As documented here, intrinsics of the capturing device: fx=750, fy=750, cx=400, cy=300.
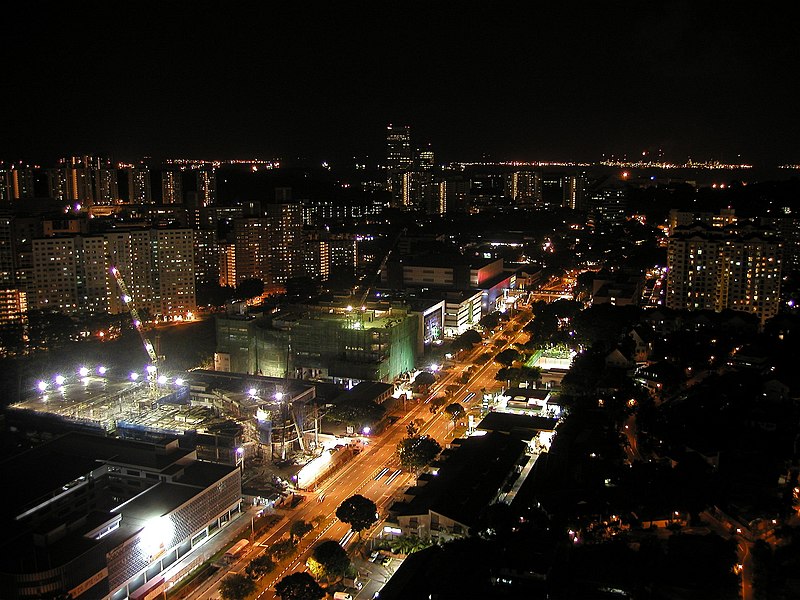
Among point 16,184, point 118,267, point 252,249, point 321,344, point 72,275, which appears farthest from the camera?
point 16,184

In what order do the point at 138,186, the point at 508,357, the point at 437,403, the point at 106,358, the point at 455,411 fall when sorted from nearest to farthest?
the point at 455,411, the point at 437,403, the point at 508,357, the point at 106,358, the point at 138,186

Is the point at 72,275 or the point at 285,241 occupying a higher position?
the point at 285,241

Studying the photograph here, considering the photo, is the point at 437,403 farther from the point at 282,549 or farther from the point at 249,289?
the point at 249,289

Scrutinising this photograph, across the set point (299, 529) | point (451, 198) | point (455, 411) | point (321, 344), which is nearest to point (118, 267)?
point (321, 344)

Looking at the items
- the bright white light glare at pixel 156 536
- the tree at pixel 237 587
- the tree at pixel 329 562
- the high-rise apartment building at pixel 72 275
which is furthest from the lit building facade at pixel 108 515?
the high-rise apartment building at pixel 72 275

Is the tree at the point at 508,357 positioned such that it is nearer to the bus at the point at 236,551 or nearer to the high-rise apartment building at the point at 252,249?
the bus at the point at 236,551

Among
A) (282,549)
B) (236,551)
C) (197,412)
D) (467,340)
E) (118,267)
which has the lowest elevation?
(236,551)

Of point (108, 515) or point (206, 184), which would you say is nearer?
point (108, 515)
